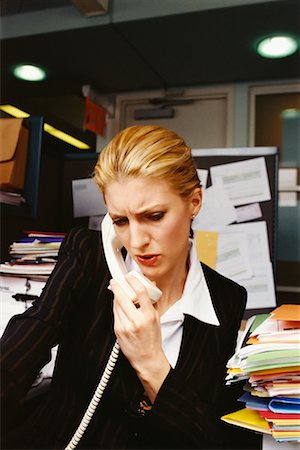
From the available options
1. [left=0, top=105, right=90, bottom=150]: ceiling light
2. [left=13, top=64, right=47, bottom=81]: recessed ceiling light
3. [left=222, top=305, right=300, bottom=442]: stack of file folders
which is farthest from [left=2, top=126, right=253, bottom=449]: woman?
[left=13, top=64, right=47, bottom=81]: recessed ceiling light

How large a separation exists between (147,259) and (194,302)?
178 mm

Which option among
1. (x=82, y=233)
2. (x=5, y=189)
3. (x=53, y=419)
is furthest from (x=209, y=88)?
(x=53, y=419)

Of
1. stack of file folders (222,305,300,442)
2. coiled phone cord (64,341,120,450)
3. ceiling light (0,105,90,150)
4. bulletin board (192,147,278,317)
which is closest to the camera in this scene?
stack of file folders (222,305,300,442)

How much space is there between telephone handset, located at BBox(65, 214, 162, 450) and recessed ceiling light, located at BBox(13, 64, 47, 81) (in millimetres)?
2396

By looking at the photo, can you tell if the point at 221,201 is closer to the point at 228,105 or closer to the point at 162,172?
the point at 162,172

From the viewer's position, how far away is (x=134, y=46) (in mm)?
2674

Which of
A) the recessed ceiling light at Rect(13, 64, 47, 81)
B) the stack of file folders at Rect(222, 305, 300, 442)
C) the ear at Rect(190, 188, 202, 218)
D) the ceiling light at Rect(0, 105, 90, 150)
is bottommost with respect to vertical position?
the stack of file folders at Rect(222, 305, 300, 442)

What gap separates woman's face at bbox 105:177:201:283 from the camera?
0.81 m

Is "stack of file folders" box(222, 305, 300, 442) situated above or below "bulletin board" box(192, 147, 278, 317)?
below

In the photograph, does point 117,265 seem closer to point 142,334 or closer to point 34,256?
point 142,334

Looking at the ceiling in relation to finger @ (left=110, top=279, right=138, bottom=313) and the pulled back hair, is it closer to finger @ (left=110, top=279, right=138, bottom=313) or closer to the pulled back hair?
the pulled back hair

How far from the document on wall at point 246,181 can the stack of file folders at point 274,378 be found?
902 mm

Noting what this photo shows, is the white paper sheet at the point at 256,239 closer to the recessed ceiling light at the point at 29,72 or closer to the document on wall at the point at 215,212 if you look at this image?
the document on wall at the point at 215,212

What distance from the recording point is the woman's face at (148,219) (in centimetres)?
81
